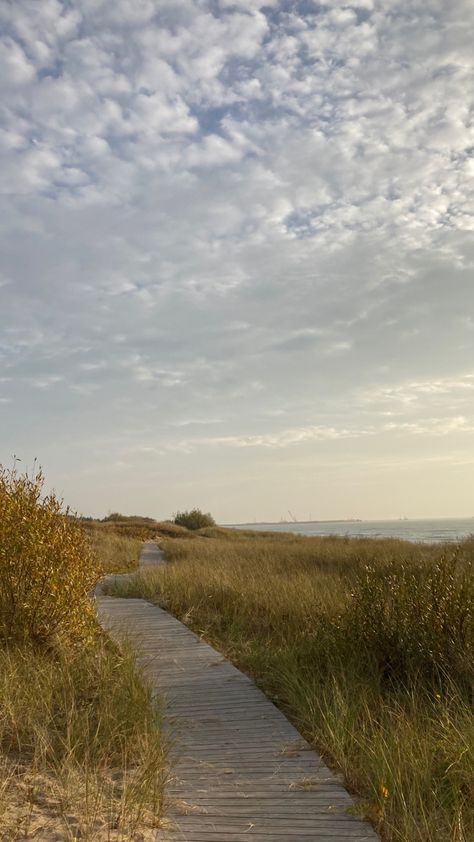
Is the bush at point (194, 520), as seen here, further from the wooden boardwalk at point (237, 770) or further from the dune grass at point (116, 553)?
the wooden boardwalk at point (237, 770)

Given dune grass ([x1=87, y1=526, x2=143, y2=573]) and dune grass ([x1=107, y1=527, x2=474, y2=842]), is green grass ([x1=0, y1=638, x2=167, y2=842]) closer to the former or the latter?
dune grass ([x1=107, y1=527, x2=474, y2=842])

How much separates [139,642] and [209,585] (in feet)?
12.1

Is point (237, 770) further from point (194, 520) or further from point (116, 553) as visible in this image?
point (194, 520)

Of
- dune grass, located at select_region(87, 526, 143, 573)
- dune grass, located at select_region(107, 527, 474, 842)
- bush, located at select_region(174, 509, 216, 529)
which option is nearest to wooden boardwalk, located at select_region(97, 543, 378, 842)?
dune grass, located at select_region(107, 527, 474, 842)

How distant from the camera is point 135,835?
3588 millimetres

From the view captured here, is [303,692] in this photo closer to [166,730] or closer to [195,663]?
[166,730]

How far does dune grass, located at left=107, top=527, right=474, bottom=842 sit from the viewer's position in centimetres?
425

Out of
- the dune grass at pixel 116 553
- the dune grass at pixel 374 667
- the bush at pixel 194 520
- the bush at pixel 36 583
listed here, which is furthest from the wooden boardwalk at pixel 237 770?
the bush at pixel 194 520

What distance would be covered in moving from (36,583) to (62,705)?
1812 mm

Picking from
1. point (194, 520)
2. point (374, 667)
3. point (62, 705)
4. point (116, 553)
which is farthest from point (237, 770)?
point (194, 520)

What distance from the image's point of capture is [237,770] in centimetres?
479

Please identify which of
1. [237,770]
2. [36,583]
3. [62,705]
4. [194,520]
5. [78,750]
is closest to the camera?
[78,750]

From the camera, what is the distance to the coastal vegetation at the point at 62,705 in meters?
3.69

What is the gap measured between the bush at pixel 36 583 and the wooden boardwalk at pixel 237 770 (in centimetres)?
106
